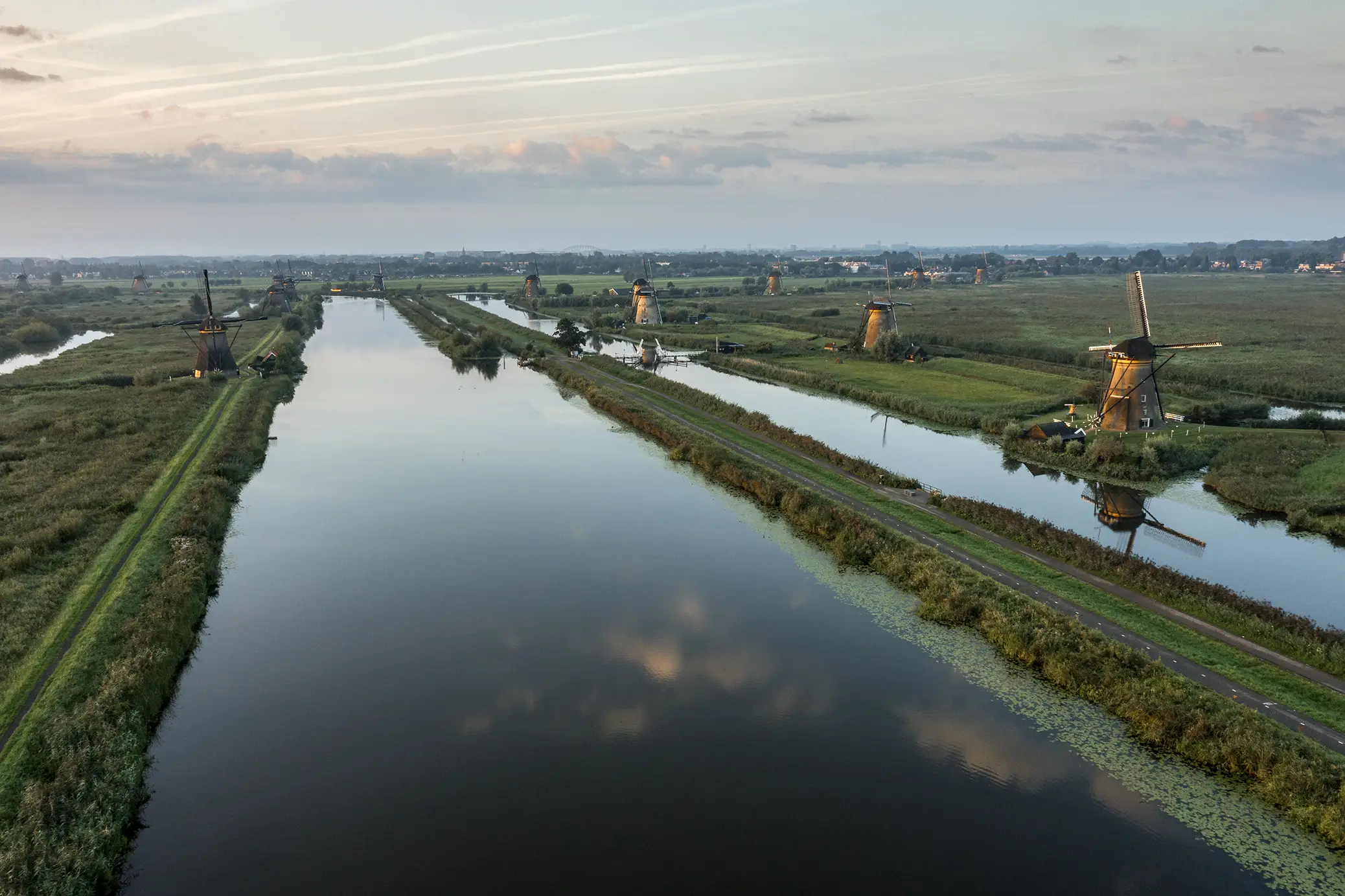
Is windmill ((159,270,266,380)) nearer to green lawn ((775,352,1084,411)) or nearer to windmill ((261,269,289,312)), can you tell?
green lawn ((775,352,1084,411))

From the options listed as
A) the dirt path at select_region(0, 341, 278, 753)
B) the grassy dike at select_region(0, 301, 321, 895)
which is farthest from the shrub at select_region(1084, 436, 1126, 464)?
the dirt path at select_region(0, 341, 278, 753)

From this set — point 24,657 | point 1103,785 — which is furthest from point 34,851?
point 1103,785

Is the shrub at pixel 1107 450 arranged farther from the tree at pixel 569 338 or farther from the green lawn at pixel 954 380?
the tree at pixel 569 338

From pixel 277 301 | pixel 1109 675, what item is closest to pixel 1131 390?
pixel 1109 675

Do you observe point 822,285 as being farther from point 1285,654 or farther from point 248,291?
point 1285,654

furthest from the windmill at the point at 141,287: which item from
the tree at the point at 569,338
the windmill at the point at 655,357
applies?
the windmill at the point at 655,357
